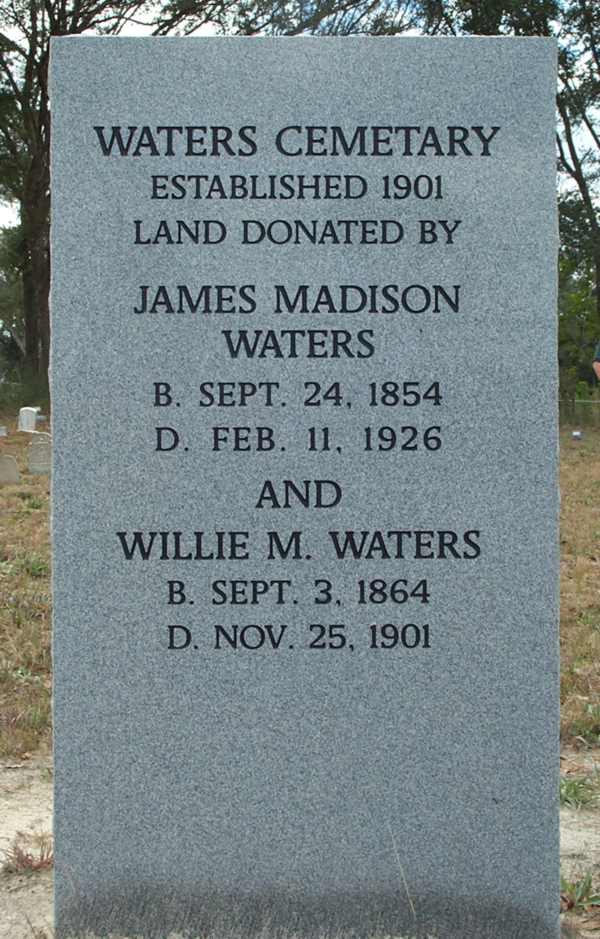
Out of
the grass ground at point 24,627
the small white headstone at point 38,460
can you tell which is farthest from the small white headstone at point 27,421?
→ the grass ground at point 24,627

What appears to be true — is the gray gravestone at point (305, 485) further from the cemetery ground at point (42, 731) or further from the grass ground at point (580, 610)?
the grass ground at point (580, 610)

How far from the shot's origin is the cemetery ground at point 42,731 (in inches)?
141

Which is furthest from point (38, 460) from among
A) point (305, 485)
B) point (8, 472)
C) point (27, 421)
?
point (305, 485)

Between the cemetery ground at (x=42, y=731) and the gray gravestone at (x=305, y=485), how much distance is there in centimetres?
34

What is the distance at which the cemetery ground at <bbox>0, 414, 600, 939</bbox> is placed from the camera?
11.8ft

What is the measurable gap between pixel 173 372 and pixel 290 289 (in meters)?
0.41

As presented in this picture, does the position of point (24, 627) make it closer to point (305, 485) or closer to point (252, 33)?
point (305, 485)

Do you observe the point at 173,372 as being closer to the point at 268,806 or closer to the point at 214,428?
the point at 214,428

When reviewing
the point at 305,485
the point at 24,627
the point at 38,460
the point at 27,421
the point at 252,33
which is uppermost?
the point at 252,33

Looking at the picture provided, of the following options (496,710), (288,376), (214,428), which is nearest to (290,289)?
(288,376)

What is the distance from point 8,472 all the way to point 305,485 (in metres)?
10.7

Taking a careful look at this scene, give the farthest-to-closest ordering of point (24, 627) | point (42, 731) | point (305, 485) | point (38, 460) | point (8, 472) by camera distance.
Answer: point (38, 460) → point (8, 472) → point (24, 627) → point (42, 731) → point (305, 485)

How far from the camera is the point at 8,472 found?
43.9 feet

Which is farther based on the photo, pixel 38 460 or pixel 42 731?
pixel 38 460
